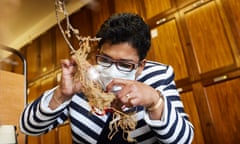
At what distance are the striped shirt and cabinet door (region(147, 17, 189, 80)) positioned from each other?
0.93m

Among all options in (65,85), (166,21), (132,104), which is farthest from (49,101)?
(166,21)

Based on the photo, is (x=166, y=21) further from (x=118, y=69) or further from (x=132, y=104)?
(x=132, y=104)

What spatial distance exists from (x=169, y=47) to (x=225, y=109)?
0.57 metres

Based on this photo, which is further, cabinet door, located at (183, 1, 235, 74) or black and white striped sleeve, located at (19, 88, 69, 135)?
cabinet door, located at (183, 1, 235, 74)

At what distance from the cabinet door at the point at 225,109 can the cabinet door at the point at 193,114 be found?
0.09m

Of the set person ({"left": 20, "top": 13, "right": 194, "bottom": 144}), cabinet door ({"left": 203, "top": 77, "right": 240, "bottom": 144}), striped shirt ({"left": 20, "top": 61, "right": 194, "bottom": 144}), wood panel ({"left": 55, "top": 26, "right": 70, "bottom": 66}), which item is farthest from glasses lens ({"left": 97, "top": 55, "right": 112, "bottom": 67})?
wood panel ({"left": 55, "top": 26, "right": 70, "bottom": 66})

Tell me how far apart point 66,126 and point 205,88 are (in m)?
1.41

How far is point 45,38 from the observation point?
2.85m

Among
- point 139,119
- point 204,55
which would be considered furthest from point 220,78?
point 139,119

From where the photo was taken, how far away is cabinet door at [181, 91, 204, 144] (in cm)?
145

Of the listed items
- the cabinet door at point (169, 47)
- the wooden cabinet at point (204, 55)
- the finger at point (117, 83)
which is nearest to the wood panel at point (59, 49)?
the wooden cabinet at point (204, 55)

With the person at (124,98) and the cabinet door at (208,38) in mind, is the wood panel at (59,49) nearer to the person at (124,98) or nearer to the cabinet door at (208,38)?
the cabinet door at (208,38)

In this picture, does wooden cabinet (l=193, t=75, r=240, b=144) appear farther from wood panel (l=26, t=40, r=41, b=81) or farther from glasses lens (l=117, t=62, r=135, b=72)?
wood panel (l=26, t=40, r=41, b=81)

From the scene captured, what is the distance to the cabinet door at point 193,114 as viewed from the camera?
1.45 m
